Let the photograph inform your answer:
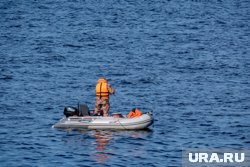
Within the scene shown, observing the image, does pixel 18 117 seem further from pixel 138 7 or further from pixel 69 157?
pixel 138 7

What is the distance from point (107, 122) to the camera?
42.0 metres

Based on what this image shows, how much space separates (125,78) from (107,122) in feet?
53.1

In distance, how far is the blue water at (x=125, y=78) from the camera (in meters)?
39.6

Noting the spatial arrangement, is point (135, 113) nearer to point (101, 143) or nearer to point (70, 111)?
point (70, 111)

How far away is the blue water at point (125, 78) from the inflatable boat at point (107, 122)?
43 cm

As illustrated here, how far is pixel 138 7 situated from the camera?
359 feet

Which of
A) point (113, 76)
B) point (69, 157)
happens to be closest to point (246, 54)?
point (113, 76)

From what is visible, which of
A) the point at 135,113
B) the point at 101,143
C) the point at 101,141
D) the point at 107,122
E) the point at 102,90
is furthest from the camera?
the point at 102,90

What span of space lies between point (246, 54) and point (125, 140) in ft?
103

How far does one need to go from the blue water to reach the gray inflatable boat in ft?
1.43

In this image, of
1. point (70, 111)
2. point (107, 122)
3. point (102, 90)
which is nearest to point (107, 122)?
point (107, 122)

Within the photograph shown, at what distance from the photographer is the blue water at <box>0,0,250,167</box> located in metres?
39.6

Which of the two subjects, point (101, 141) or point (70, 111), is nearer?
point (101, 141)

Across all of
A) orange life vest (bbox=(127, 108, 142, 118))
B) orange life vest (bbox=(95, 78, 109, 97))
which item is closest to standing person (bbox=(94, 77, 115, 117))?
orange life vest (bbox=(95, 78, 109, 97))
